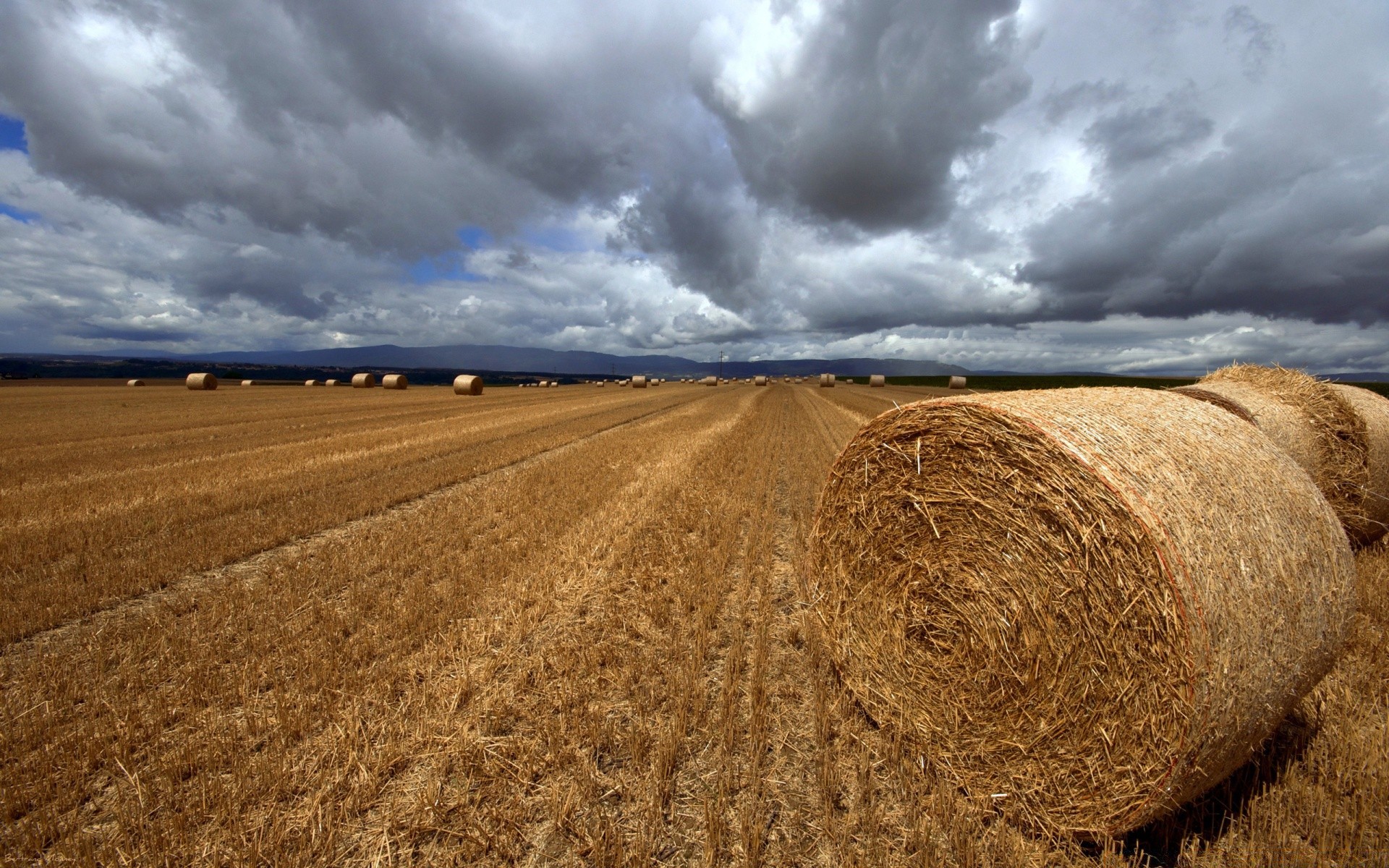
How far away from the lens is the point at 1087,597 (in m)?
3.04

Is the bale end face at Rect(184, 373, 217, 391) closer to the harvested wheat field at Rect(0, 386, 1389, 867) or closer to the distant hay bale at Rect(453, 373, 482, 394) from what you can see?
the distant hay bale at Rect(453, 373, 482, 394)

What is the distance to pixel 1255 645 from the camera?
8.93 feet

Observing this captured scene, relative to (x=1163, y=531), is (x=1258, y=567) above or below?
below

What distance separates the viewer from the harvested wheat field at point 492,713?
8.91 ft

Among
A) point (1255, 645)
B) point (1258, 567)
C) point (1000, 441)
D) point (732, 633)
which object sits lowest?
point (732, 633)

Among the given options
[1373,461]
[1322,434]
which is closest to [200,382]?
[1322,434]

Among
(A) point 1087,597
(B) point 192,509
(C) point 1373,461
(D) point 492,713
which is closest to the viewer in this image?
(A) point 1087,597

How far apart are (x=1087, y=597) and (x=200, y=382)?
55.9m

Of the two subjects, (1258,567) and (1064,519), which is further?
(1064,519)

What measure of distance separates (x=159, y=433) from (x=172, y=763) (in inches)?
743

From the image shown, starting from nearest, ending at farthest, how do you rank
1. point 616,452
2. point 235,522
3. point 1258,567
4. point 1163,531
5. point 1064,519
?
point 1163,531 < point 1258,567 < point 1064,519 < point 235,522 < point 616,452

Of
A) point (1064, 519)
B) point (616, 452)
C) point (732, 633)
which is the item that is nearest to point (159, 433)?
point (616, 452)

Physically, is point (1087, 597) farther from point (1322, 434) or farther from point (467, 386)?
point (467, 386)

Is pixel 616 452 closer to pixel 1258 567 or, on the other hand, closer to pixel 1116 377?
pixel 1258 567
